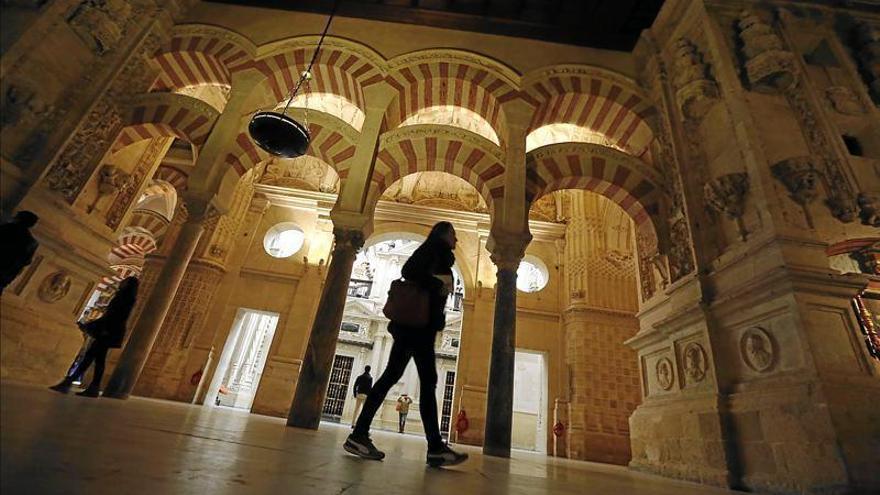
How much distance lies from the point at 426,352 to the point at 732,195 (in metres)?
4.10

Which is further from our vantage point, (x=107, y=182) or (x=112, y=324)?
(x=107, y=182)

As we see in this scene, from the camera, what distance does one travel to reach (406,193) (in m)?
11.8

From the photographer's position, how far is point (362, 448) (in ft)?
6.79

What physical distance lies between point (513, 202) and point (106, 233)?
6.24 metres

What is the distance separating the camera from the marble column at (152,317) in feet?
16.0

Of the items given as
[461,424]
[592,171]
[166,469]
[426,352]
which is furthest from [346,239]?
[461,424]

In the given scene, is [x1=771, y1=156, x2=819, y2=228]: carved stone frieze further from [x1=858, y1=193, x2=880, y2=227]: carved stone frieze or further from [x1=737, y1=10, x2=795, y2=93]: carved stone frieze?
[x1=737, y1=10, x2=795, y2=93]: carved stone frieze

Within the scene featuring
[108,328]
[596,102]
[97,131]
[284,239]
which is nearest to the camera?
[108,328]


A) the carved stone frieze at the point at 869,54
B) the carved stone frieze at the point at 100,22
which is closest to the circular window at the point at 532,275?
the carved stone frieze at the point at 869,54

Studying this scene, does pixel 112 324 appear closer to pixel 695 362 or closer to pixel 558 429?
pixel 695 362

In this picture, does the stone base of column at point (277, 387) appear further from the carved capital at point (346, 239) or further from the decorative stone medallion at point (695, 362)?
the decorative stone medallion at point (695, 362)

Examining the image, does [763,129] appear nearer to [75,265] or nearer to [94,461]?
[94,461]

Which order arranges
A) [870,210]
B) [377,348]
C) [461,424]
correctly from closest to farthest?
[870,210] → [461,424] → [377,348]

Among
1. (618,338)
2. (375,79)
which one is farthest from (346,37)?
(618,338)
